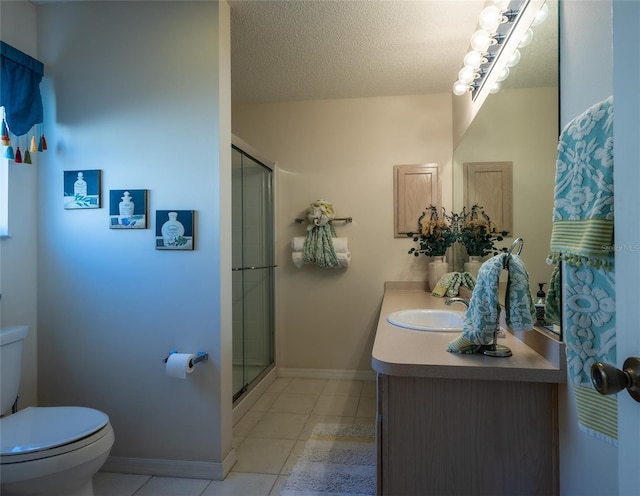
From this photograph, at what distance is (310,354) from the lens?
11.1 feet

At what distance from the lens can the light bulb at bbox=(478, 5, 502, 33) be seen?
173 centimetres

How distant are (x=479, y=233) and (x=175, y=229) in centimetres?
164

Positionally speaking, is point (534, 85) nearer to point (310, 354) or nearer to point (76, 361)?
point (76, 361)

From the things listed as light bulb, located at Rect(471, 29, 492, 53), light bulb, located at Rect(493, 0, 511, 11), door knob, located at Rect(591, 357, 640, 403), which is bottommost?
door knob, located at Rect(591, 357, 640, 403)

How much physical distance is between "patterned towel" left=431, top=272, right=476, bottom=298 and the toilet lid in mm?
2124

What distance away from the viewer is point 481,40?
192 centimetres

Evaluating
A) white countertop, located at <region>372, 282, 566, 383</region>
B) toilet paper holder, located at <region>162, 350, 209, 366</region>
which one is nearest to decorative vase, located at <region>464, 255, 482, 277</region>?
white countertop, located at <region>372, 282, 566, 383</region>

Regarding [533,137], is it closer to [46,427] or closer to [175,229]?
[175,229]

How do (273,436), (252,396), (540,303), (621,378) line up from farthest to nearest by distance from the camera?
(252,396), (273,436), (540,303), (621,378)

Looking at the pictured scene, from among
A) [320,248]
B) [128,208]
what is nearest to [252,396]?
[320,248]

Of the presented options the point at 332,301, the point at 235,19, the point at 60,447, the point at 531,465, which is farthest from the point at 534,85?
the point at 332,301

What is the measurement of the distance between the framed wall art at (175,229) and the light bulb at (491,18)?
1.66 metres

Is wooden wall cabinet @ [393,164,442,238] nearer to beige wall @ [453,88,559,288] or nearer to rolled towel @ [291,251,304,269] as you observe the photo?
rolled towel @ [291,251,304,269]

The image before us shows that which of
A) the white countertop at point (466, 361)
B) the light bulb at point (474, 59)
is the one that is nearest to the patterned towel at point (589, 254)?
the white countertop at point (466, 361)
